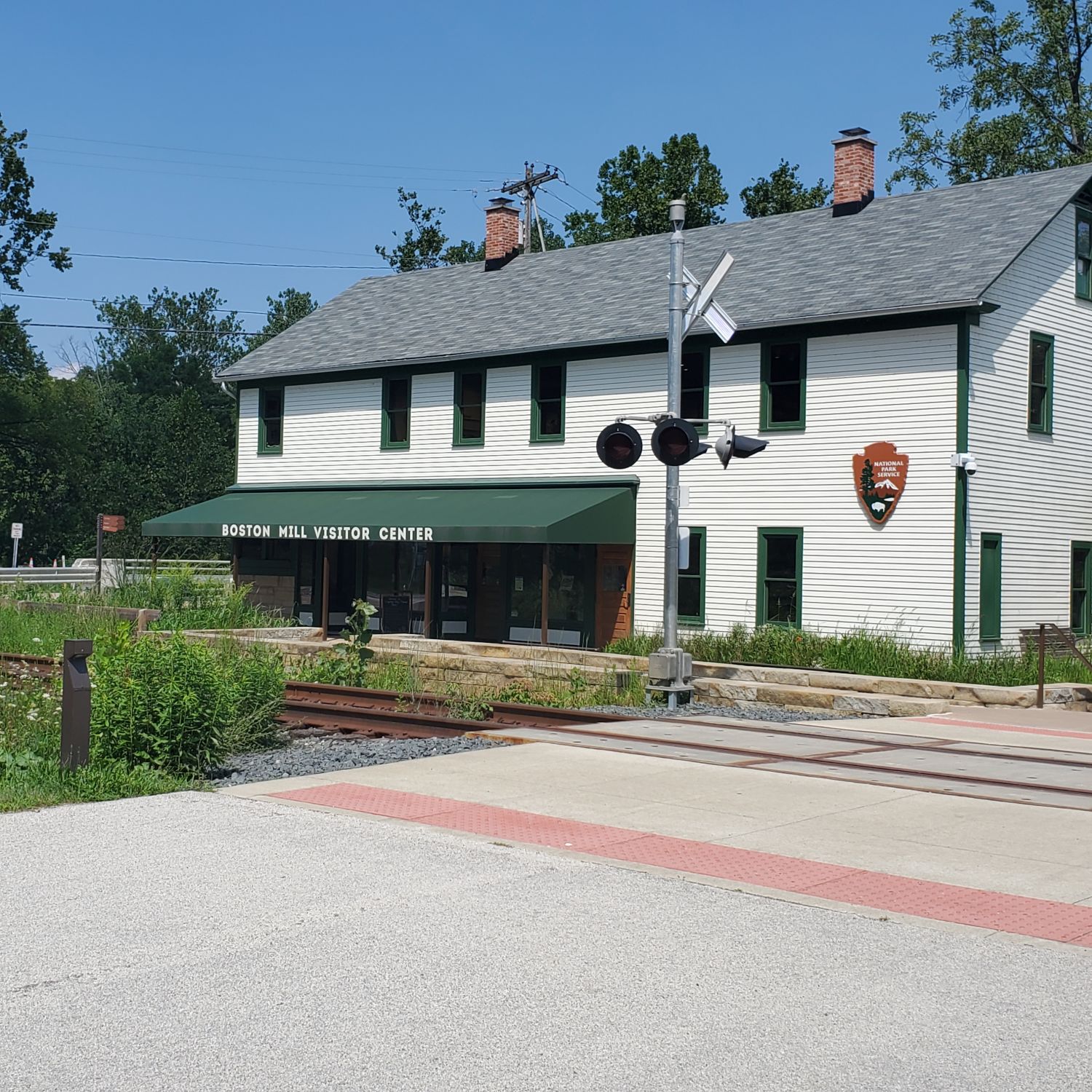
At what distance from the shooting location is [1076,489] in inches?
965

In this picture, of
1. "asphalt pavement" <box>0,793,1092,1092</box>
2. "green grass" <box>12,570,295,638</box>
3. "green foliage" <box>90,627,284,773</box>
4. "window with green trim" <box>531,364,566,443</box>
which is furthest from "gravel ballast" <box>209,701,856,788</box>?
"green grass" <box>12,570,295,638</box>

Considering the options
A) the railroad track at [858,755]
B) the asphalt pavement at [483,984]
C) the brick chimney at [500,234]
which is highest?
the brick chimney at [500,234]

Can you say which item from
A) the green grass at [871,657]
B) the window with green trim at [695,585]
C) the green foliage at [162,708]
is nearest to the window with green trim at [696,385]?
the window with green trim at [695,585]

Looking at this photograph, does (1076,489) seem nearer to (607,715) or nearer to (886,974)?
(607,715)

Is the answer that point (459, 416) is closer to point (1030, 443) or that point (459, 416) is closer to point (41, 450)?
point (1030, 443)

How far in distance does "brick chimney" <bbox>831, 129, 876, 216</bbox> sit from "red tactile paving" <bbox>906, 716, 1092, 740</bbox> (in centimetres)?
1319

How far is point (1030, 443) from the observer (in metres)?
23.2

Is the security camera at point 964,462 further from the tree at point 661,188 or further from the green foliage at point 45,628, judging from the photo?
the tree at point 661,188

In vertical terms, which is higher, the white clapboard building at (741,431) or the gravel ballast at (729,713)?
the white clapboard building at (741,431)

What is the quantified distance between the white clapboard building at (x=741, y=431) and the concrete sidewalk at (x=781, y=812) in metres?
11.3

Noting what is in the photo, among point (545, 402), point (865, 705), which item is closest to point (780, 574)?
point (865, 705)

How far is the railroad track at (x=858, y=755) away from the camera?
36.6 ft

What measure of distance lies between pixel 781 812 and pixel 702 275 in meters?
18.9

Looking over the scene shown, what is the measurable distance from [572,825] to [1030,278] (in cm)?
1743
